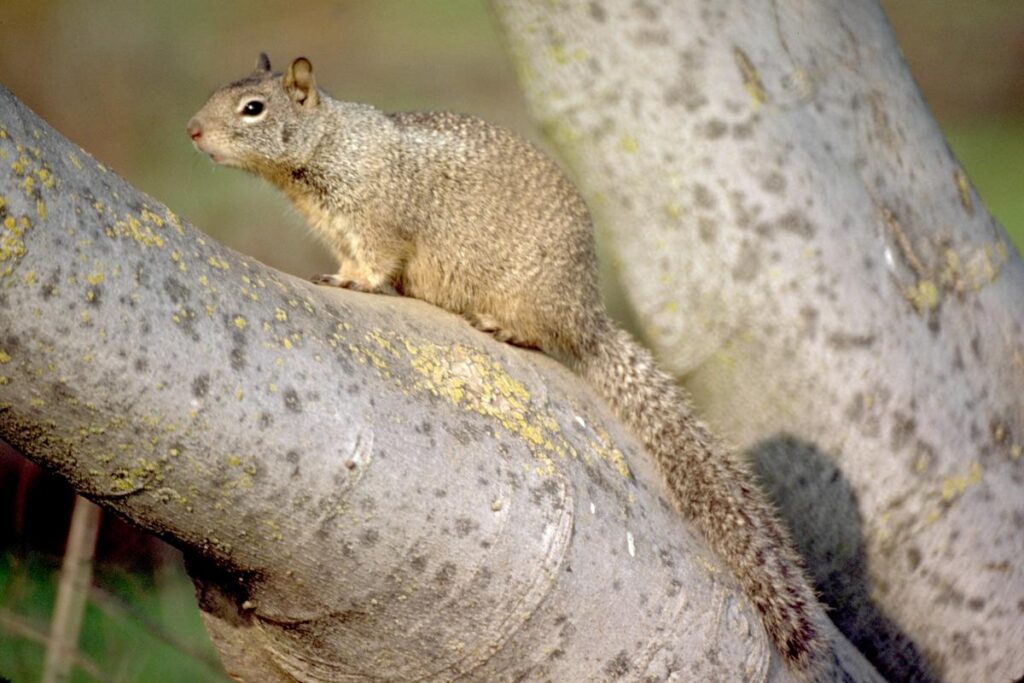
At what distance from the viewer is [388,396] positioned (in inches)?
50.7

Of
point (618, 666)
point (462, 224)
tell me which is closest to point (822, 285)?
point (462, 224)

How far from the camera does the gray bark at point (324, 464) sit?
3.53 feet

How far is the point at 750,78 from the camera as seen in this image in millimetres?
1954

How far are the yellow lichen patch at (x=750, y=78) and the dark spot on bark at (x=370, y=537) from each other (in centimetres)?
110

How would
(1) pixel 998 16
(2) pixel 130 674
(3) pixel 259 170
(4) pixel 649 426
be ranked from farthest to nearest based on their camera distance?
1. (1) pixel 998 16
2. (2) pixel 130 674
3. (3) pixel 259 170
4. (4) pixel 649 426

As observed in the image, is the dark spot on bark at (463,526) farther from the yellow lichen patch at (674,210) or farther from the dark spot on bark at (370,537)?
the yellow lichen patch at (674,210)

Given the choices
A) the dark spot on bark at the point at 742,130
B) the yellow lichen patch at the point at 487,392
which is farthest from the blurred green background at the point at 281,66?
the yellow lichen patch at the point at 487,392

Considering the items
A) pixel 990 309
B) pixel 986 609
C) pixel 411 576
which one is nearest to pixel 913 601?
pixel 986 609

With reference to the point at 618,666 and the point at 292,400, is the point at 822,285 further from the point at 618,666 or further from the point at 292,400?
the point at 292,400

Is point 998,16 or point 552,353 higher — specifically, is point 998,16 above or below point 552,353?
above

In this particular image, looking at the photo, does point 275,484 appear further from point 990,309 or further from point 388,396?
point 990,309

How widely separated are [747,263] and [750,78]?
32 centimetres

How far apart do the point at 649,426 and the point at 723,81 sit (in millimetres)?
609

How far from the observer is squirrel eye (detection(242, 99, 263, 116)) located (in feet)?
7.82
